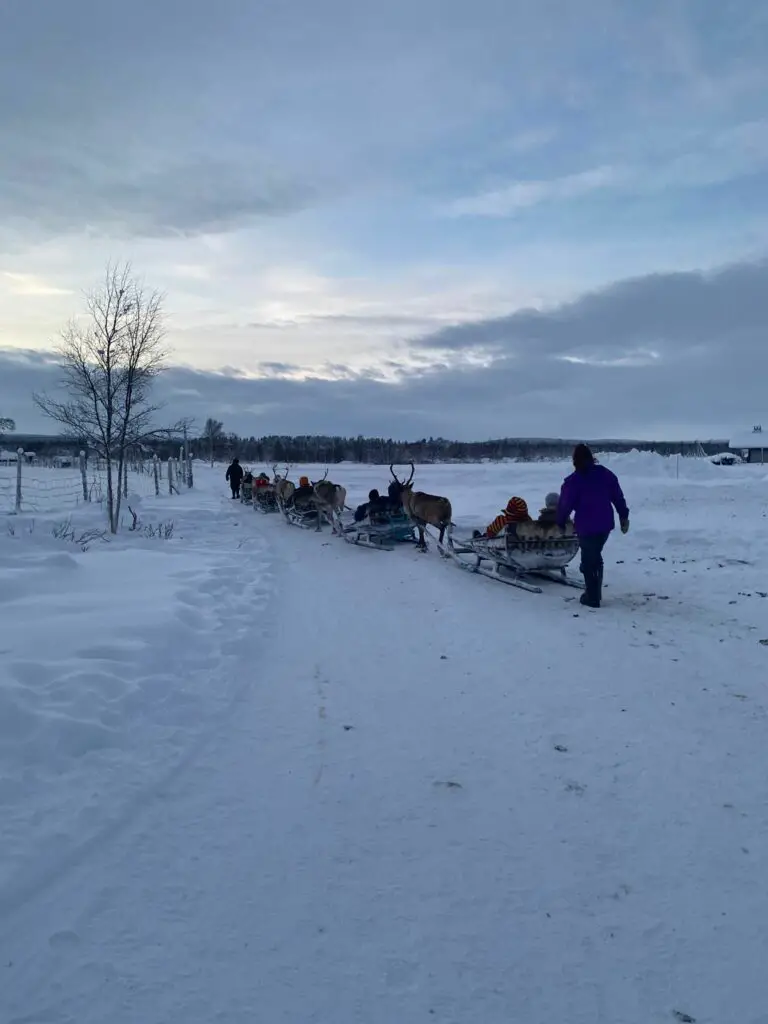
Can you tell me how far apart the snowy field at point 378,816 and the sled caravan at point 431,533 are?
2084 mm

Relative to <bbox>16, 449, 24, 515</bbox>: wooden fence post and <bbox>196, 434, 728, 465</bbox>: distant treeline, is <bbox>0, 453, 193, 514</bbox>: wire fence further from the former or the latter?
<bbox>196, 434, 728, 465</bbox>: distant treeline

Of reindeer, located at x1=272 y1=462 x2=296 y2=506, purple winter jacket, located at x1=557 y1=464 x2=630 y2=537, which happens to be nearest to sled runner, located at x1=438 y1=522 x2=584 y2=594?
purple winter jacket, located at x1=557 y1=464 x2=630 y2=537

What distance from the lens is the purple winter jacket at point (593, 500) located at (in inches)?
361

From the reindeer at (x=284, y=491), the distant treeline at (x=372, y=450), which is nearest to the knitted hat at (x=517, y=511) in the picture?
the reindeer at (x=284, y=491)

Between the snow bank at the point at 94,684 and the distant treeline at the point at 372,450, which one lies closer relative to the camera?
the snow bank at the point at 94,684

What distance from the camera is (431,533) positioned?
16047 millimetres

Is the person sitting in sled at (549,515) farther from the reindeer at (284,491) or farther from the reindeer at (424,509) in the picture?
the reindeer at (284,491)

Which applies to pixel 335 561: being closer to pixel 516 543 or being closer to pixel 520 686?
pixel 516 543

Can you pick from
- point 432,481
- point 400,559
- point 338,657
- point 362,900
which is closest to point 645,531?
point 400,559

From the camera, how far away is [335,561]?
43.8 feet

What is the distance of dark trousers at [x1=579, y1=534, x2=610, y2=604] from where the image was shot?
8969 millimetres

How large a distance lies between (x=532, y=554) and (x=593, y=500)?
63.5 inches

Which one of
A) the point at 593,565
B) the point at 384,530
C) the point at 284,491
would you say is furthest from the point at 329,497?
the point at 593,565

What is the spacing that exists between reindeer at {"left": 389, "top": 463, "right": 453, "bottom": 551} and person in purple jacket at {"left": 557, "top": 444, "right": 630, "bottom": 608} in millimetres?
4003
